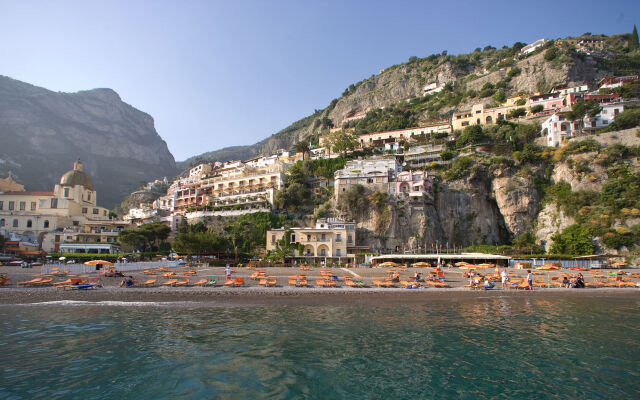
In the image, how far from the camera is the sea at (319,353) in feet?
28.3

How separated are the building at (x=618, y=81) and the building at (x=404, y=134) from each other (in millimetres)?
28985

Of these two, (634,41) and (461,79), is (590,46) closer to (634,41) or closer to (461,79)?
(634,41)

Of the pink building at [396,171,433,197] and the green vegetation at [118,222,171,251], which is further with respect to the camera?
the pink building at [396,171,433,197]

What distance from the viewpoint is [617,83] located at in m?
60.8

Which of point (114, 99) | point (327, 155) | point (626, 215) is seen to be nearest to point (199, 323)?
point (626, 215)

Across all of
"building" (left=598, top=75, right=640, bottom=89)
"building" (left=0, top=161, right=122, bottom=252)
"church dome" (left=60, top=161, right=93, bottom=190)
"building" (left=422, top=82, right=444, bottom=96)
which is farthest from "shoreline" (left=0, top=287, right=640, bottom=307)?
"building" (left=422, top=82, right=444, bottom=96)

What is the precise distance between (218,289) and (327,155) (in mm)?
47132

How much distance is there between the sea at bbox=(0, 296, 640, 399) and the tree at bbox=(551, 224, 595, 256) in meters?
23.3

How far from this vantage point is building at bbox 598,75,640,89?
197 feet

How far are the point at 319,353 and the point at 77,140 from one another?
142 meters

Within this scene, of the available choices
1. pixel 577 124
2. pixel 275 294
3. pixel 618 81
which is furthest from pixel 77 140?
pixel 618 81

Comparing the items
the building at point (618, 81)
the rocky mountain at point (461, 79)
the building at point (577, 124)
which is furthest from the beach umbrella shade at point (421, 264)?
the building at point (618, 81)

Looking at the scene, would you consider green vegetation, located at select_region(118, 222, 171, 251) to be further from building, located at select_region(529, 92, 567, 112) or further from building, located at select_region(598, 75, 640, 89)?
building, located at select_region(598, 75, 640, 89)

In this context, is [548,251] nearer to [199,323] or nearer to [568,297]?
[568,297]
